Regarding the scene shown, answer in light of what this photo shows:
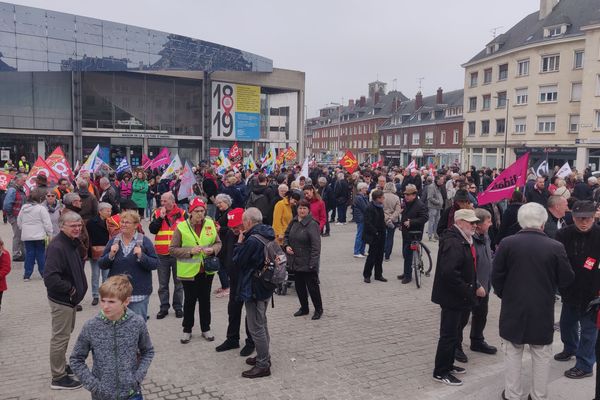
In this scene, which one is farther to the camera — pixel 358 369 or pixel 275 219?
pixel 275 219

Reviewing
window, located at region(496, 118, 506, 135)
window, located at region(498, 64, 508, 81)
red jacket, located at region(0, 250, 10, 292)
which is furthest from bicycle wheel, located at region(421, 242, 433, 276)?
window, located at region(498, 64, 508, 81)

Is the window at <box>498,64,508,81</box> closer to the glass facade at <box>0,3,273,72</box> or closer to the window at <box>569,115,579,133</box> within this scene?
the window at <box>569,115,579,133</box>

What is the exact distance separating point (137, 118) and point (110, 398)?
133 ft

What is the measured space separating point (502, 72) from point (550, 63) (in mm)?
5986

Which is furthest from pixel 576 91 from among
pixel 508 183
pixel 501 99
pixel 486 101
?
pixel 508 183

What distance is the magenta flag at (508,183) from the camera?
8469 millimetres

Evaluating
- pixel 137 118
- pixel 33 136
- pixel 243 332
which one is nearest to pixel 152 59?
pixel 137 118

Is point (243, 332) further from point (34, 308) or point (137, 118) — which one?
point (137, 118)

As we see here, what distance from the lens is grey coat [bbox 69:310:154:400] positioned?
345 centimetres

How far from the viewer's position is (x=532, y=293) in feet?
15.4

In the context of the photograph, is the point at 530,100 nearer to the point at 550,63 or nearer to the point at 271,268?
the point at 550,63

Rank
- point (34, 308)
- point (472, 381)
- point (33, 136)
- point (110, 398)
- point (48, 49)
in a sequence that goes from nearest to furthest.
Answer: point (110, 398) < point (472, 381) < point (34, 308) < point (48, 49) < point (33, 136)

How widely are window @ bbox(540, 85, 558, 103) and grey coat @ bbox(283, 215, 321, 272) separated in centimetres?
4524

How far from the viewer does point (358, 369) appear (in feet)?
19.0
